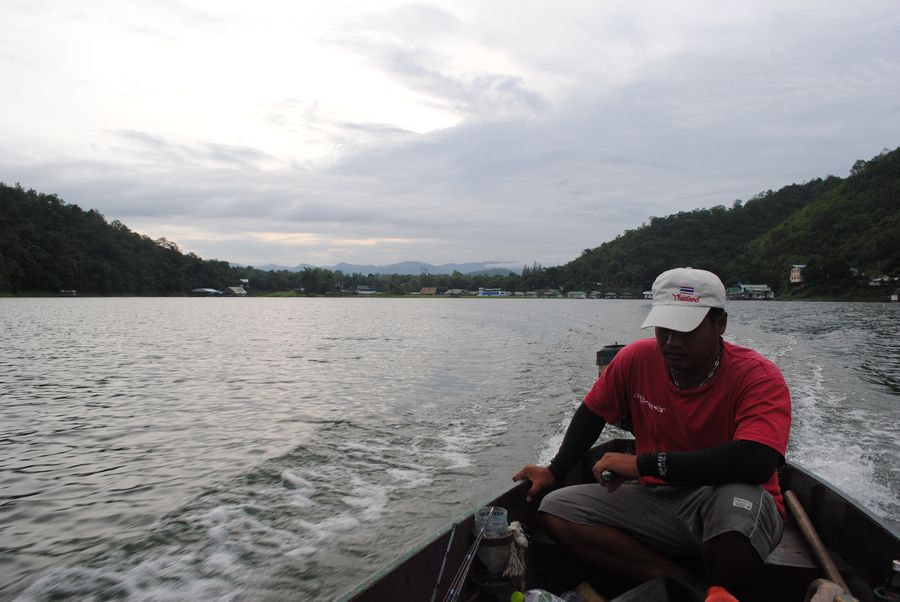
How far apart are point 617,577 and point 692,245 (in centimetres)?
10595

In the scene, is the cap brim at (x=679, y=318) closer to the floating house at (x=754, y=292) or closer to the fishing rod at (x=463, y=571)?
the fishing rod at (x=463, y=571)

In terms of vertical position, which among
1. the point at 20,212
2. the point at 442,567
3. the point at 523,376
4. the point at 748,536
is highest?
the point at 20,212

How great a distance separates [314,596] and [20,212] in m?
121

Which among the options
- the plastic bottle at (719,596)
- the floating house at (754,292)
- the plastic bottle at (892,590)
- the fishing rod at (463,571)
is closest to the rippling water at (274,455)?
the fishing rod at (463,571)

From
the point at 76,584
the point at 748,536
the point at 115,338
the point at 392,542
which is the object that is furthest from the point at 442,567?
the point at 115,338

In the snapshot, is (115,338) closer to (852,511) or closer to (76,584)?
(76,584)

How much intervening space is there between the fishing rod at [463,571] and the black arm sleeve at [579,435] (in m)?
0.77

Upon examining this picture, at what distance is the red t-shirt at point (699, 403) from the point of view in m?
2.90

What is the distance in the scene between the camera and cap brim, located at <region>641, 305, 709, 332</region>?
3.00 metres

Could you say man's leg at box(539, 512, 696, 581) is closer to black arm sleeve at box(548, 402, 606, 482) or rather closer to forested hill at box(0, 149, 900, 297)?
black arm sleeve at box(548, 402, 606, 482)

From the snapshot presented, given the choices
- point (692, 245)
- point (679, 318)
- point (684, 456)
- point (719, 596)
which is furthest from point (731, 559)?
point (692, 245)

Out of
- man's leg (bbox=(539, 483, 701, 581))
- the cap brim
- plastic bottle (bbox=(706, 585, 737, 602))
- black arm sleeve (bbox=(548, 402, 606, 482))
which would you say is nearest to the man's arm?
black arm sleeve (bbox=(548, 402, 606, 482))

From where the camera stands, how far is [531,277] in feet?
522

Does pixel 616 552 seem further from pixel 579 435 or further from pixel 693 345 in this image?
pixel 693 345
